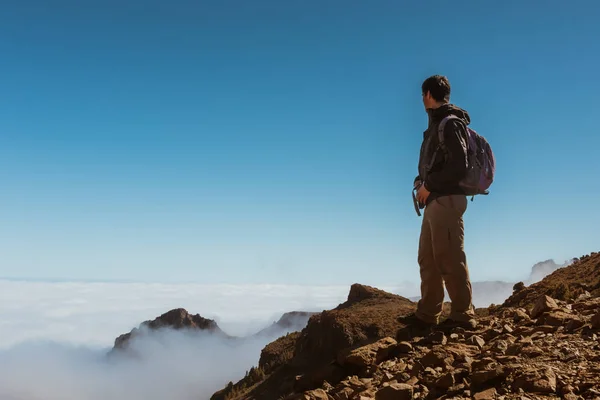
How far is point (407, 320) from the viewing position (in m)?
7.46

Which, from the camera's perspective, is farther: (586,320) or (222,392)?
(222,392)

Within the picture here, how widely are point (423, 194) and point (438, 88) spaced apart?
1.66 meters

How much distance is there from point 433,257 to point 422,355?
182 cm

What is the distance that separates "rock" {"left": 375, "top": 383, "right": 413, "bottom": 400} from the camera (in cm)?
472

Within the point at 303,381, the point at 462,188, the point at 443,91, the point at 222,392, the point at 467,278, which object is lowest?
the point at 222,392

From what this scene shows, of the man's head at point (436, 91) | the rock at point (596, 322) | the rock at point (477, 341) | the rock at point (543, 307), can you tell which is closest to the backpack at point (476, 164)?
the man's head at point (436, 91)

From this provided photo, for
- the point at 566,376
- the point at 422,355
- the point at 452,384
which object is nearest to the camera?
the point at 566,376

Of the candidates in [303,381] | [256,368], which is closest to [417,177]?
[303,381]

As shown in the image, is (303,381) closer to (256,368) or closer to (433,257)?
(433,257)

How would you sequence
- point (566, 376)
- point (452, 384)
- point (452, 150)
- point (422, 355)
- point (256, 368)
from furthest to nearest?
point (256, 368)
point (452, 150)
point (422, 355)
point (452, 384)
point (566, 376)

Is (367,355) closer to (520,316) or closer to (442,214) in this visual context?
(442,214)

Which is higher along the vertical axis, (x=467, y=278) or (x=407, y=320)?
(x=467, y=278)

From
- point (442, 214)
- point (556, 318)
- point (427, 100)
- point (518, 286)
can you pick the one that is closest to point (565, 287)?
point (518, 286)

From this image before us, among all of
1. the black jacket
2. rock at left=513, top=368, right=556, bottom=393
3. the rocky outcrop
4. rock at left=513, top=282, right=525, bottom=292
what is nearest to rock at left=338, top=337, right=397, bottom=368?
rock at left=513, top=368, right=556, bottom=393
